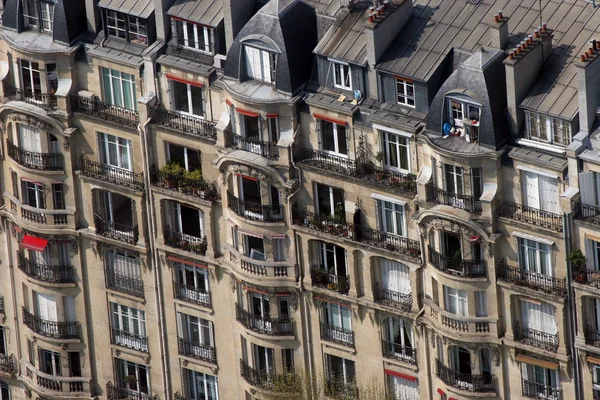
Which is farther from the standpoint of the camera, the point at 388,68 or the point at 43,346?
the point at 43,346

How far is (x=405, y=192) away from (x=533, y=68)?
10633 mm

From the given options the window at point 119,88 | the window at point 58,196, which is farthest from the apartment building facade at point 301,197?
the window at point 119,88

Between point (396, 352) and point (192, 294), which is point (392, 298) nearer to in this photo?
point (396, 352)

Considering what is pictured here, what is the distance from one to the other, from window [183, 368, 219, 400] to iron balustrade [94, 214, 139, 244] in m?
9.11

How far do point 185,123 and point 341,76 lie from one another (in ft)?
36.8

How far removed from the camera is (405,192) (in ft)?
463

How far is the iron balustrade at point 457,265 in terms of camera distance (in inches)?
5502

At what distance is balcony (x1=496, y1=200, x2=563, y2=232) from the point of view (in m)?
137

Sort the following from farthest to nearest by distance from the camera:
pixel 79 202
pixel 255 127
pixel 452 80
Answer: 1. pixel 79 202
2. pixel 255 127
3. pixel 452 80

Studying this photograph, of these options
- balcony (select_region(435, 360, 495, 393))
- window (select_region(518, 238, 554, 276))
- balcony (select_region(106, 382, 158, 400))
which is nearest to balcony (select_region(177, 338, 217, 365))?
balcony (select_region(106, 382, 158, 400))

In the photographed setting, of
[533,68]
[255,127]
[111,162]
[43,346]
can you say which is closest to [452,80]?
[533,68]

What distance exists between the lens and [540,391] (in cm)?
14238

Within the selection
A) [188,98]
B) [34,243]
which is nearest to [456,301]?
[188,98]

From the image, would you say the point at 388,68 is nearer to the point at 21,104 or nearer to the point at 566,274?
the point at 566,274
